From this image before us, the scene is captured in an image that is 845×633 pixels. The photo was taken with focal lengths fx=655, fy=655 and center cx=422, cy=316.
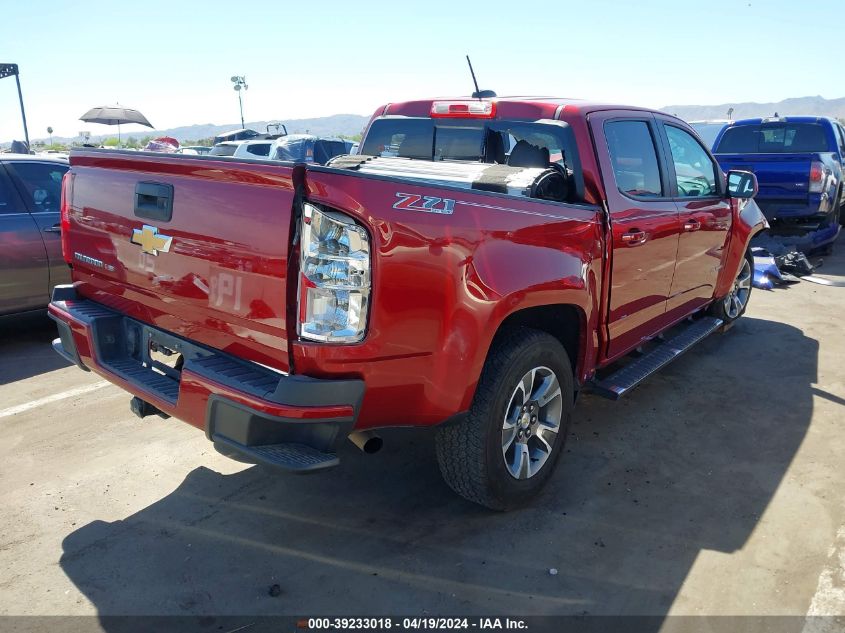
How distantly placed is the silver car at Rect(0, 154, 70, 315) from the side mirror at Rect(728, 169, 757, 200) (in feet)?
17.8

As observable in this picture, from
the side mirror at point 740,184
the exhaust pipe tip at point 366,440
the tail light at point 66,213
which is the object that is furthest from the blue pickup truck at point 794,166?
the tail light at point 66,213

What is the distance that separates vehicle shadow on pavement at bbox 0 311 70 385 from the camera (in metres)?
5.02

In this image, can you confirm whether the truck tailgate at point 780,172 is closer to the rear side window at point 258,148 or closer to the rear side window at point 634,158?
the rear side window at point 634,158

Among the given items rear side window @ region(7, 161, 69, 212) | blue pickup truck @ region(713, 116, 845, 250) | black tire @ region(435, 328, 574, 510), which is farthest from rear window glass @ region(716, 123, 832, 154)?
rear side window @ region(7, 161, 69, 212)

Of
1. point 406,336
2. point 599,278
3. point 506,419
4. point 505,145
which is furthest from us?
point 505,145

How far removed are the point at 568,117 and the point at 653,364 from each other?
1650mm

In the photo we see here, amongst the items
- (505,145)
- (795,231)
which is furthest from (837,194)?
(505,145)

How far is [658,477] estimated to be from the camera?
3488mm

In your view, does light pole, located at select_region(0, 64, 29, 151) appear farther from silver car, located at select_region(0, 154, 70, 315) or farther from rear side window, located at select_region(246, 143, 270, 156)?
silver car, located at select_region(0, 154, 70, 315)

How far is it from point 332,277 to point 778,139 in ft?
31.4

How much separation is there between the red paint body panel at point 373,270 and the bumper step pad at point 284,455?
149 millimetres

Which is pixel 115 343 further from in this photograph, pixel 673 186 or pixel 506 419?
pixel 673 186

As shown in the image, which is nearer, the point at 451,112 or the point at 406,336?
the point at 406,336

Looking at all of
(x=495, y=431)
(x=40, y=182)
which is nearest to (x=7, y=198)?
(x=40, y=182)
